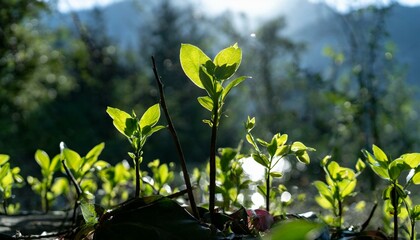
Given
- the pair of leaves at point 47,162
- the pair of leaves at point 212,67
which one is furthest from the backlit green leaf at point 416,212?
the pair of leaves at point 47,162

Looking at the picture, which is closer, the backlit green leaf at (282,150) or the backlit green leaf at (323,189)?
the backlit green leaf at (282,150)

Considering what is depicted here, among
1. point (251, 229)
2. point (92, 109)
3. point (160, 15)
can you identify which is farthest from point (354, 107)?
point (160, 15)

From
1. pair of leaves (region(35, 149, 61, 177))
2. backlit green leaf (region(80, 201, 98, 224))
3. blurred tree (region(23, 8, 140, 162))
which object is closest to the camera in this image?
backlit green leaf (region(80, 201, 98, 224))

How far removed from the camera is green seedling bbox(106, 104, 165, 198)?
0.47 meters

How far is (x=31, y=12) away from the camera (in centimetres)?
665

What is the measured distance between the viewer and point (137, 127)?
479mm

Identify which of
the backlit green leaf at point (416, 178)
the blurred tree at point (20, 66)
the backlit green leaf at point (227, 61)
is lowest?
the backlit green leaf at point (416, 178)

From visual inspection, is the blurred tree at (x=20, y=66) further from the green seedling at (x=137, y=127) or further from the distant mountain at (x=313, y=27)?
the green seedling at (x=137, y=127)

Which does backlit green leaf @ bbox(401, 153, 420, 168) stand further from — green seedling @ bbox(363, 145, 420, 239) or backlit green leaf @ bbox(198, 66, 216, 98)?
backlit green leaf @ bbox(198, 66, 216, 98)

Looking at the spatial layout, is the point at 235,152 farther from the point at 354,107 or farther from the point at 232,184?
the point at 354,107

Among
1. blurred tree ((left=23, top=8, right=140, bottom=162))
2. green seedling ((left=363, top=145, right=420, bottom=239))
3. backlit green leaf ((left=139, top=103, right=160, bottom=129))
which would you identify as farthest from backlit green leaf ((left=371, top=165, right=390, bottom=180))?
blurred tree ((left=23, top=8, right=140, bottom=162))

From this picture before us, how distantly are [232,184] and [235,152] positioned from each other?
4cm

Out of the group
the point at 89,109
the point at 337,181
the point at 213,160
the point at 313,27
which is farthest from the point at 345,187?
the point at 313,27

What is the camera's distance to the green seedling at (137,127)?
47 cm
